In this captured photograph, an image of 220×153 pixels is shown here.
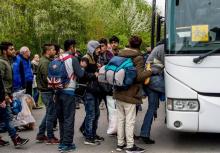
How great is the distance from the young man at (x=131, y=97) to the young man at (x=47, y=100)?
1.47 metres

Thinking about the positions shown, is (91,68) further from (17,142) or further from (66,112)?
(17,142)

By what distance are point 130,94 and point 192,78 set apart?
1039 millimetres

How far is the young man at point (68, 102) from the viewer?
8.01m

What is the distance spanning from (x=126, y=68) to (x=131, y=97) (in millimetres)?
493

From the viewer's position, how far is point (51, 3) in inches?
1839

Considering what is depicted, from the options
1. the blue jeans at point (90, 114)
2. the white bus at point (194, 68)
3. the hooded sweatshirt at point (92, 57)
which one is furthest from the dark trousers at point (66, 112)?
the white bus at point (194, 68)

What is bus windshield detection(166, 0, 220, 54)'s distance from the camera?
7.56 metres

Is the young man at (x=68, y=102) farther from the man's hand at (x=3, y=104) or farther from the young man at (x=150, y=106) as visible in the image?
the young man at (x=150, y=106)

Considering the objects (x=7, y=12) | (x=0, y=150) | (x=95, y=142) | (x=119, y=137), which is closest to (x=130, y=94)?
(x=119, y=137)

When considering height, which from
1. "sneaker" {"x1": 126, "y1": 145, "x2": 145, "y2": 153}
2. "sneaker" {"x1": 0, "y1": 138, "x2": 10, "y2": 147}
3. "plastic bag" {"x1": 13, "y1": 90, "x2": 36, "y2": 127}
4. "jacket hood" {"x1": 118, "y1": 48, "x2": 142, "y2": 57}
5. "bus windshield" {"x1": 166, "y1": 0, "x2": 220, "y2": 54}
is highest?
"bus windshield" {"x1": 166, "y1": 0, "x2": 220, "y2": 54}

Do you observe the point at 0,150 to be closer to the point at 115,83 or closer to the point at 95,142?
the point at 95,142

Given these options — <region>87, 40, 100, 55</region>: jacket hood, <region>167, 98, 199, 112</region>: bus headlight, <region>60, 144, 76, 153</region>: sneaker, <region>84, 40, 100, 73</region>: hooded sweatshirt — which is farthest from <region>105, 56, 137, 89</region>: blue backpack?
<region>60, 144, 76, 153</region>: sneaker

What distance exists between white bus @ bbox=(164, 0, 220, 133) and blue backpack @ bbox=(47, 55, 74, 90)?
169 centimetres

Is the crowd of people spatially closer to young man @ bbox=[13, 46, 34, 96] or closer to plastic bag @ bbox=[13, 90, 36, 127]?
plastic bag @ bbox=[13, 90, 36, 127]
